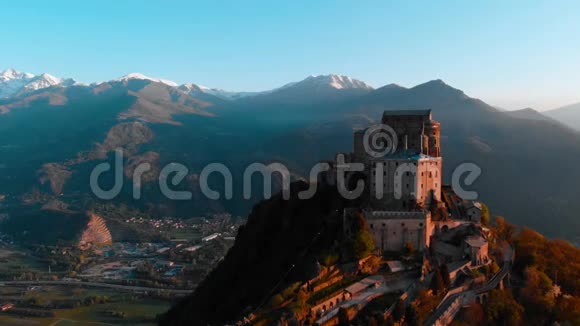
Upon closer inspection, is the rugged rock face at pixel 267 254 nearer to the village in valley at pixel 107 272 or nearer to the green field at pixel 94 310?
the green field at pixel 94 310

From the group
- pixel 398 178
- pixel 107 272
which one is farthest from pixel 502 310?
pixel 107 272

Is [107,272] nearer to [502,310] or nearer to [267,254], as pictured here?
[267,254]

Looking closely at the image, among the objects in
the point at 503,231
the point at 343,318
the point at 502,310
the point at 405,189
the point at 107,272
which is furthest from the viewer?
the point at 107,272

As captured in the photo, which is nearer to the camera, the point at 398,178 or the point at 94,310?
the point at 398,178

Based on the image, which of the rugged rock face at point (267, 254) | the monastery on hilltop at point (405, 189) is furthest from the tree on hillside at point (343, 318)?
the monastery on hilltop at point (405, 189)

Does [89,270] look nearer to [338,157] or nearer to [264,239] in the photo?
[264,239]

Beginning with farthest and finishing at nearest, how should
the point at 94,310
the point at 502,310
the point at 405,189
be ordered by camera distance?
the point at 94,310 < the point at 405,189 < the point at 502,310

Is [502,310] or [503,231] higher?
[503,231]

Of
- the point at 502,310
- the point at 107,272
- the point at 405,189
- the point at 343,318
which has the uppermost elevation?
the point at 405,189

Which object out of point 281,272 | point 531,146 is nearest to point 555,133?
point 531,146

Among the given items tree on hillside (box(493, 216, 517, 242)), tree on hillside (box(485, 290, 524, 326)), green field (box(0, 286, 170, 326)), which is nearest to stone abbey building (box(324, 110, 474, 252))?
tree on hillside (box(485, 290, 524, 326))
